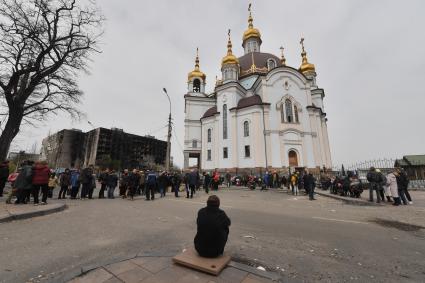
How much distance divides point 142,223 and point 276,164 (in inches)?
954

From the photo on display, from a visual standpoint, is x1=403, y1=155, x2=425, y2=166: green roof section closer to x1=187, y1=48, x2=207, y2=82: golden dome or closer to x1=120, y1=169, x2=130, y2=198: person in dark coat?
x1=187, y1=48, x2=207, y2=82: golden dome

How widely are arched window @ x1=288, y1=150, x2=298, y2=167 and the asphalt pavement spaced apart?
A: 22.4 meters

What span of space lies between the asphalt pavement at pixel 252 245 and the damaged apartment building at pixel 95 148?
71070 millimetres

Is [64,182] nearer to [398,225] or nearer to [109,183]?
[109,183]

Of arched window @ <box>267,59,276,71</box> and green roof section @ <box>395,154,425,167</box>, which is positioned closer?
arched window @ <box>267,59,276,71</box>

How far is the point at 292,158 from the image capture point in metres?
28.9

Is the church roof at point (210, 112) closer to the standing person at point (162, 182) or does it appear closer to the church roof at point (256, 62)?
the church roof at point (256, 62)

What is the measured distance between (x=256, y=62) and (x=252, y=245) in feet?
127

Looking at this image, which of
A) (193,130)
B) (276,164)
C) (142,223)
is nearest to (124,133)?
(193,130)

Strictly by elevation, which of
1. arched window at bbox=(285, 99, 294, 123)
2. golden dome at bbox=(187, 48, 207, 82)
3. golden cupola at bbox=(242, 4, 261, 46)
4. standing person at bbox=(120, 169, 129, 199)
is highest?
golden cupola at bbox=(242, 4, 261, 46)

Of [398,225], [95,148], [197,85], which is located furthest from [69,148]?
[398,225]

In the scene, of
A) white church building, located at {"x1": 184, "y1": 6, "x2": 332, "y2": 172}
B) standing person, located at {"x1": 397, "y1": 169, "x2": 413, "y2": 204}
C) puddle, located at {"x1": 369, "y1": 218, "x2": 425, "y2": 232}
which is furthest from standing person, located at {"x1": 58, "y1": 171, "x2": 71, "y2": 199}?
white church building, located at {"x1": 184, "y1": 6, "x2": 332, "y2": 172}

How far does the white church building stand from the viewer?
28.5 meters

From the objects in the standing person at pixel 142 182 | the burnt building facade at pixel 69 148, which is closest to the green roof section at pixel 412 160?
the standing person at pixel 142 182
